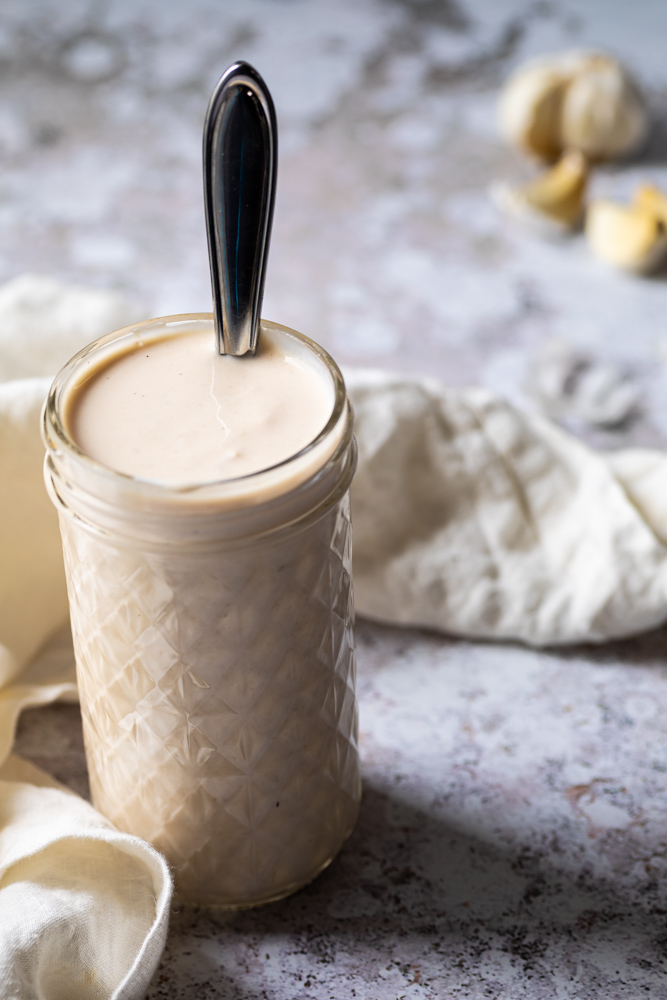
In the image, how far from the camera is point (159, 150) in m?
1.37

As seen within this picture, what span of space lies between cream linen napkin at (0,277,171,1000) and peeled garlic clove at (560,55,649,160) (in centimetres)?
69

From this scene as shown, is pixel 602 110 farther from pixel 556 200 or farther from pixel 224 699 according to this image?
pixel 224 699

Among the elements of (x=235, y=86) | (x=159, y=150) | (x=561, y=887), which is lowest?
(x=561, y=887)

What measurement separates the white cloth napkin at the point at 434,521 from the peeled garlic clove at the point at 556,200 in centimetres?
42

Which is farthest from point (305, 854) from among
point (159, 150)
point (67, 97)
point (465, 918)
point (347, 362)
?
point (67, 97)

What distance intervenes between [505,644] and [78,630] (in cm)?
36

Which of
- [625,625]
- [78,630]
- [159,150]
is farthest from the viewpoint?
[159,150]

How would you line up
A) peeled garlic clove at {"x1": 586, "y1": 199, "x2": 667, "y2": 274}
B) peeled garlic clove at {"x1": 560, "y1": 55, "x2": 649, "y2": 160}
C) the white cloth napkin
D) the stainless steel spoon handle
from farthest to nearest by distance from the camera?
peeled garlic clove at {"x1": 560, "y1": 55, "x2": 649, "y2": 160}
peeled garlic clove at {"x1": 586, "y1": 199, "x2": 667, "y2": 274}
the white cloth napkin
the stainless steel spoon handle

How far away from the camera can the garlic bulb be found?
51.0 inches

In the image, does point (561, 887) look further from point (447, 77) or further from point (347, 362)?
point (447, 77)

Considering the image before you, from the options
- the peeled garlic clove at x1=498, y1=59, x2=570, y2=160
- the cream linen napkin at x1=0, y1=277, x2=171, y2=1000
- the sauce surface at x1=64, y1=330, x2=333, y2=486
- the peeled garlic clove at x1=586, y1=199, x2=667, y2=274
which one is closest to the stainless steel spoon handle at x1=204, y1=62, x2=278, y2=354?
the sauce surface at x1=64, y1=330, x2=333, y2=486

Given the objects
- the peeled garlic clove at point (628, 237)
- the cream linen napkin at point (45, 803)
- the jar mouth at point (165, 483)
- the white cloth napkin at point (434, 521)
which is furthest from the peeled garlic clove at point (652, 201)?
the jar mouth at point (165, 483)

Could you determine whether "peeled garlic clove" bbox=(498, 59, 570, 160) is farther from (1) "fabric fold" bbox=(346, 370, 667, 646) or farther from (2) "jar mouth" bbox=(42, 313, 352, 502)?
(2) "jar mouth" bbox=(42, 313, 352, 502)

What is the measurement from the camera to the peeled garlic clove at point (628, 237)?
1.15 m
